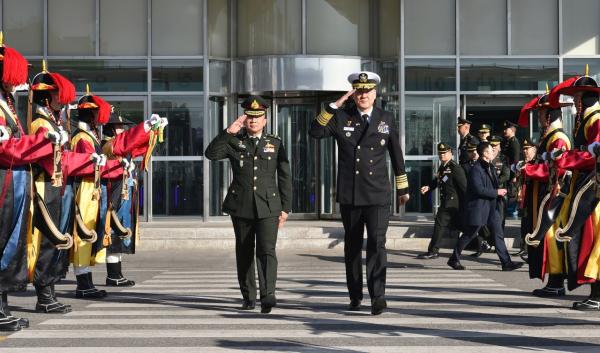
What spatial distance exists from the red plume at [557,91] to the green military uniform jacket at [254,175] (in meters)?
2.75

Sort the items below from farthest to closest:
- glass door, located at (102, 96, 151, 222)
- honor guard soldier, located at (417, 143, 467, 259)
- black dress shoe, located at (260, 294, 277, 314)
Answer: glass door, located at (102, 96, 151, 222), honor guard soldier, located at (417, 143, 467, 259), black dress shoe, located at (260, 294, 277, 314)

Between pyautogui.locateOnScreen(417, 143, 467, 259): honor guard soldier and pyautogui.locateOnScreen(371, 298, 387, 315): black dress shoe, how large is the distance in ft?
24.1

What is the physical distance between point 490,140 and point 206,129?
791 cm

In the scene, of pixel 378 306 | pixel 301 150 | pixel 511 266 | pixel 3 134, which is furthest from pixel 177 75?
pixel 3 134

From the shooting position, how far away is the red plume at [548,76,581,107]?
10.2 metres

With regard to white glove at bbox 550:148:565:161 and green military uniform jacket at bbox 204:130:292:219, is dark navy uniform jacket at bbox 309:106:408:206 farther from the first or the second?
white glove at bbox 550:148:565:161

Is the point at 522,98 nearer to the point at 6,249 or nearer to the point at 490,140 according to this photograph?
the point at 490,140

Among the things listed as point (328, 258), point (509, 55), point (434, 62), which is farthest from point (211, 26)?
point (328, 258)

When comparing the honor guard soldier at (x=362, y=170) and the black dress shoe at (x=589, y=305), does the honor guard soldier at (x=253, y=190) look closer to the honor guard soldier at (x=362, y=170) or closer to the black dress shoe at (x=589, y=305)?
the honor guard soldier at (x=362, y=170)

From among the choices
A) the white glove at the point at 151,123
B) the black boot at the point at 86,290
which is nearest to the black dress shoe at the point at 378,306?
the white glove at the point at 151,123

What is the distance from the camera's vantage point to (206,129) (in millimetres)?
22719

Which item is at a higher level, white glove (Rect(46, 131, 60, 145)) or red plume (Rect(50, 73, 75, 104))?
red plume (Rect(50, 73, 75, 104))

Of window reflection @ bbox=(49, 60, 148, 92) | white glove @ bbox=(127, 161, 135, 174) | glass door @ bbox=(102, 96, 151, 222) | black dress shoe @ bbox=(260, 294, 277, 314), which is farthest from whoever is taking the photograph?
window reflection @ bbox=(49, 60, 148, 92)

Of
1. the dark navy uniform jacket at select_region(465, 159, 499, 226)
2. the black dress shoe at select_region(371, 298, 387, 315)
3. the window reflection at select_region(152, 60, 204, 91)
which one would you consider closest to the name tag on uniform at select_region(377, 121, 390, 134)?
the black dress shoe at select_region(371, 298, 387, 315)
